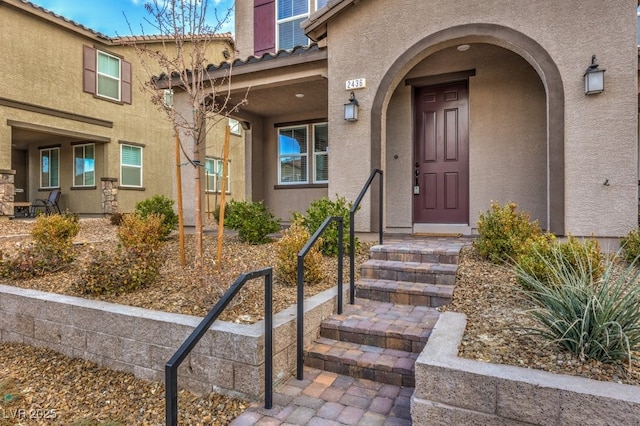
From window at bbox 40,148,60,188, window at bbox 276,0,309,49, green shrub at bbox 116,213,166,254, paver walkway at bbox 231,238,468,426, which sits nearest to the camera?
paver walkway at bbox 231,238,468,426

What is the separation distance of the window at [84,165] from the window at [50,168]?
87cm

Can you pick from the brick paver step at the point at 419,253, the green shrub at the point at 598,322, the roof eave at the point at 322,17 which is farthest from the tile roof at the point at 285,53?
the green shrub at the point at 598,322

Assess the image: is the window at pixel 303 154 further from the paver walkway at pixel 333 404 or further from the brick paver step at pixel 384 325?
the paver walkway at pixel 333 404

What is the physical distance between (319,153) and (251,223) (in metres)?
3.37

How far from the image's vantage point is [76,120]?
11.7 meters

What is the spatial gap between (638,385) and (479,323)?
3.35 ft

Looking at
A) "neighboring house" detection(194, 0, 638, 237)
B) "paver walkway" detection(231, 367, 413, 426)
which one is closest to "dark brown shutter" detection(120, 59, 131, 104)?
"neighboring house" detection(194, 0, 638, 237)

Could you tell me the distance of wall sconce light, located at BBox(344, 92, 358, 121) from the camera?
5.73 m

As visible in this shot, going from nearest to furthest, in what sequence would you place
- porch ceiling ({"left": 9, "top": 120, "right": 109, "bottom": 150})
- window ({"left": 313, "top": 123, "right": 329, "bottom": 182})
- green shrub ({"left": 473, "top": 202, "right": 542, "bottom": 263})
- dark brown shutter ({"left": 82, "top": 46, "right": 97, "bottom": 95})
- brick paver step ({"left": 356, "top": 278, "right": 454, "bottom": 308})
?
1. brick paver step ({"left": 356, "top": 278, "right": 454, "bottom": 308})
2. green shrub ({"left": 473, "top": 202, "right": 542, "bottom": 263})
3. window ({"left": 313, "top": 123, "right": 329, "bottom": 182})
4. porch ceiling ({"left": 9, "top": 120, "right": 109, "bottom": 150})
5. dark brown shutter ({"left": 82, "top": 46, "right": 97, "bottom": 95})

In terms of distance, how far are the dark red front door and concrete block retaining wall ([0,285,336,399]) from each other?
3509 mm

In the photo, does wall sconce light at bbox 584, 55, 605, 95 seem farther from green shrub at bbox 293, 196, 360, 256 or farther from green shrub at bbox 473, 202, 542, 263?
green shrub at bbox 293, 196, 360, 256

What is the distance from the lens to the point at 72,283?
4098 millimetres

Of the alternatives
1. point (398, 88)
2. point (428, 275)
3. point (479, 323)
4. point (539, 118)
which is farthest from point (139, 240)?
point (539, 118)

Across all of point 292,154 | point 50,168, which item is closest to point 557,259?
point 292,154
